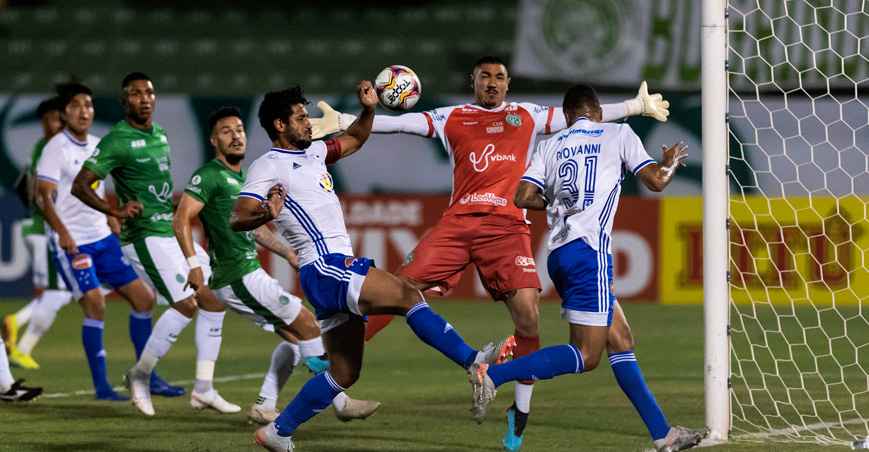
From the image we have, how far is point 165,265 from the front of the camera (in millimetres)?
9312

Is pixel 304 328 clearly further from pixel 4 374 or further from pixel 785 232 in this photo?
pixel 785 232

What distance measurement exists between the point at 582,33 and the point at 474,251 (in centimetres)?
1191

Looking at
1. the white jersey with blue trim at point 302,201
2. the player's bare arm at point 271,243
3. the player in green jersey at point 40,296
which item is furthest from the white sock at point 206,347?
the player in green jersey at point 40,296

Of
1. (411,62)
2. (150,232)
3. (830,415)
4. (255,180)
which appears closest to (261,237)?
(150,232)

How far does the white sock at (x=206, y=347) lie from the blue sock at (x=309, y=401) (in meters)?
2.08

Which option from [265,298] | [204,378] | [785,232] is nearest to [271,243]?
[265,298]

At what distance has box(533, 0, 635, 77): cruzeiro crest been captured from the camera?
1955cm

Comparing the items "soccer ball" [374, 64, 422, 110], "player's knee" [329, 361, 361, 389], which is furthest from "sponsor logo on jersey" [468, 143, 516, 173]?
"player's knee" [329, 361, 361, 389]

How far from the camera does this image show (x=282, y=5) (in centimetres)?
2225

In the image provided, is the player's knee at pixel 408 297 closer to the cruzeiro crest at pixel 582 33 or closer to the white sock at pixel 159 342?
the white sock at pixel 159 342

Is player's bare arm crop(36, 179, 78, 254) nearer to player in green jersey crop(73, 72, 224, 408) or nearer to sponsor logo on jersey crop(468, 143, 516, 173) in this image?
player in green jersey crop(73, 72, 224, 408)

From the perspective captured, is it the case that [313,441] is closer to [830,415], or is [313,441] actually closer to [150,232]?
[150,232]

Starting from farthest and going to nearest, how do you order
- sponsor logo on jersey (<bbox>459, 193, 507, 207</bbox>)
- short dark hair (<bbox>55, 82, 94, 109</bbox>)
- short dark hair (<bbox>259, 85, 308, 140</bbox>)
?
short dark hair (<bbox>55, 82, 94, 109</bbox>) → sponsor logo on jersey (<bbox>459, 193, 507, 207</bbox>) → short dark hair (<bbox>259, 85, 308, 140</bbox>)

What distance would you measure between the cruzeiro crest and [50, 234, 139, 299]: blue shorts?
33.5 ft
